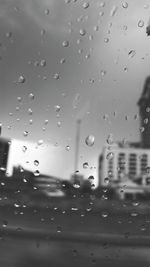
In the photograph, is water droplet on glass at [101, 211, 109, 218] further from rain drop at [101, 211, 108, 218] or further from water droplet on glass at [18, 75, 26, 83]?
water droplet on glass at [18, 75, 26, 83]

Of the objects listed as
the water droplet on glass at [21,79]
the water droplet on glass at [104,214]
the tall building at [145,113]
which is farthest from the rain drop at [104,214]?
the water droplet on glass at [21,79]

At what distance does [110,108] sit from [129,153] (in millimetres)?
145

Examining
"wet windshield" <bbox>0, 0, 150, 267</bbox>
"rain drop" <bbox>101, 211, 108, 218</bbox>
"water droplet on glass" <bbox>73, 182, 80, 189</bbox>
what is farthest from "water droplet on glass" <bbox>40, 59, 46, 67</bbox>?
"rain drop" <bbox>101, 211, 108, 218</bbox>

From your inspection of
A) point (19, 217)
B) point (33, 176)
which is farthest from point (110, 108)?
point (19, 217)

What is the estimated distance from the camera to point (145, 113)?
1232 mm

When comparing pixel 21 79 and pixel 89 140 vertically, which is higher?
pixel 21 79

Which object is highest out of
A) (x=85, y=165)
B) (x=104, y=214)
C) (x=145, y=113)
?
(x=145, y=113)

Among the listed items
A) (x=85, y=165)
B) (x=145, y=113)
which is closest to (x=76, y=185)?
(x=85, y=165)

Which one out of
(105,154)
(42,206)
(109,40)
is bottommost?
(42,206)

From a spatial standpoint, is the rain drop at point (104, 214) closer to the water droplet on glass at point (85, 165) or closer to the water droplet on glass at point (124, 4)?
the water droplet on glass at point (85, 165)

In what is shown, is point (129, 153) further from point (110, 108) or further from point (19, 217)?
point (19, 217)

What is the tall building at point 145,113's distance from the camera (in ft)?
3.99

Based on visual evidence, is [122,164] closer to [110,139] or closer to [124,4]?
[110,139]

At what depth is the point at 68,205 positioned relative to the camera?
1164 mm
